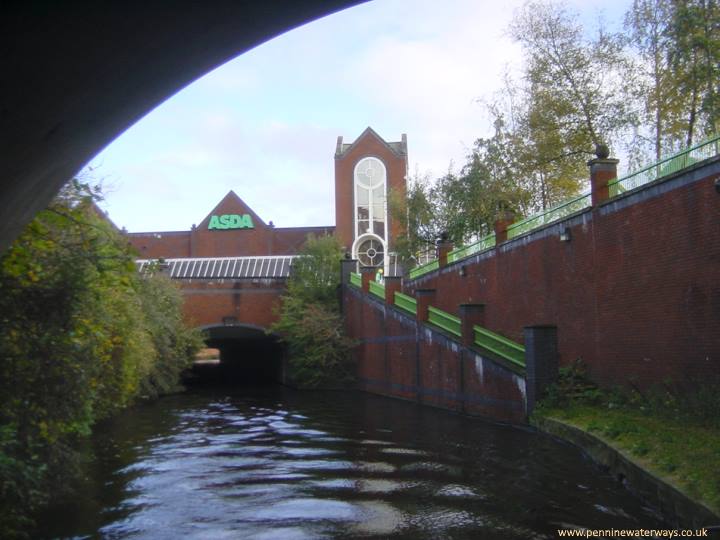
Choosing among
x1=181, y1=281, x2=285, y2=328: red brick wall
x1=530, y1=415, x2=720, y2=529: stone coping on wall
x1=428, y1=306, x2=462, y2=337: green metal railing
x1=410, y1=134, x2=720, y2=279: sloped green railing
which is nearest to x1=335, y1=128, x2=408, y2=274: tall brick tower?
x1=181, y1=281, x2=285, y2=328: red brick wall

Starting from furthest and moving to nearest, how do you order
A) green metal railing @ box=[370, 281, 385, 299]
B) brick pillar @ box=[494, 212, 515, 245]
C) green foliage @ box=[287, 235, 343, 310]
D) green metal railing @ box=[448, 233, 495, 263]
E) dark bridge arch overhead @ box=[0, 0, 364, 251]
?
green foliage @ box=[287, 235, 343, 310]
green metal railing @ box=[370, 281, 385, 299]
green metal railing @ box=[448, 233, 495, 263]
brick pillar @ box=[494, 212, 515, 245]
dark bridge arch overhead @ box=[0, 0, 364, 251]

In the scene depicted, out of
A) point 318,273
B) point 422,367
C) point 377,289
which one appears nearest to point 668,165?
point 422,367

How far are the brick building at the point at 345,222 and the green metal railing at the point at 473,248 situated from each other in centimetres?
2519

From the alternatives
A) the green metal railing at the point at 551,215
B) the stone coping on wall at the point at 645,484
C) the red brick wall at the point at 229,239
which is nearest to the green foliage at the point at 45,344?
the stone coping on wall at the point at 645,484

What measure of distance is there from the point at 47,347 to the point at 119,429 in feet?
39.0

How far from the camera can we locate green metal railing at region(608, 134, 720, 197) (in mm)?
11914

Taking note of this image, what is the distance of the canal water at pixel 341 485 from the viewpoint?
26.7 ft

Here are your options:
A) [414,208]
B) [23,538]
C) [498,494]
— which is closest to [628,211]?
[498,494]

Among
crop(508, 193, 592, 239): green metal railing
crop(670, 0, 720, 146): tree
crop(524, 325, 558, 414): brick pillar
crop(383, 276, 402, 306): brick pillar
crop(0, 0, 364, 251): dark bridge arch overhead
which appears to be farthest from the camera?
crop(383, 276, 402, 306): brick pillar

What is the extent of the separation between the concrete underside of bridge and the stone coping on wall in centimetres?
2598

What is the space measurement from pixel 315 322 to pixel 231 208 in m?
27.8

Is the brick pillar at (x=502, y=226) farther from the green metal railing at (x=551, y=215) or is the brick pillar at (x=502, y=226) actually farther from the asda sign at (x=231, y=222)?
the asda sign at (x=231, y=222)

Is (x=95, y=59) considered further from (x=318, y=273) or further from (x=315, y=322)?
(x=318, y=273)

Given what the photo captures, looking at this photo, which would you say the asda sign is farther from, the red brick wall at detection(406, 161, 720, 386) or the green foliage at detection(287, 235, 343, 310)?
the red brick wall at detection(406, 161, 720, 386)
